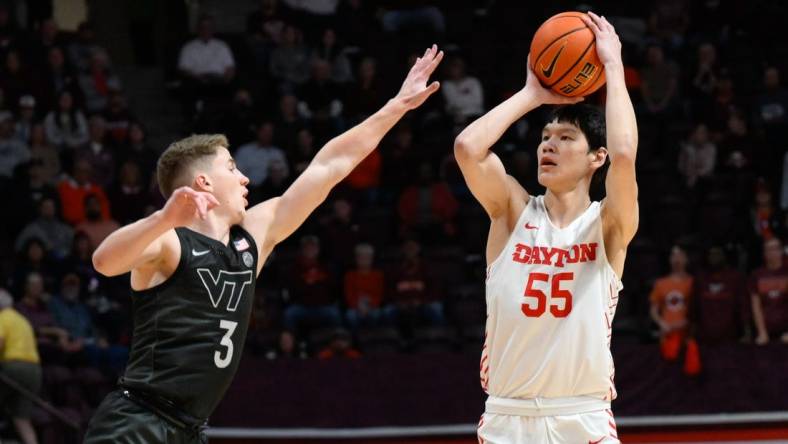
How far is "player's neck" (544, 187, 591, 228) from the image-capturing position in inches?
214

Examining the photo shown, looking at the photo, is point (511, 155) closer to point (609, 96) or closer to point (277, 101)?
point (277, 101)

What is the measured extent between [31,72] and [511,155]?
233 inches

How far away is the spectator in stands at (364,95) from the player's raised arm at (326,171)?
9733 millimetres

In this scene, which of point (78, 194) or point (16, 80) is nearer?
point (78, 194)

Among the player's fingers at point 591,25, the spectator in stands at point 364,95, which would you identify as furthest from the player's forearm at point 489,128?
the spectator in stands at point 364,95

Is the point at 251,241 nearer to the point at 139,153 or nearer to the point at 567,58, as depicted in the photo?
the point at 567,58

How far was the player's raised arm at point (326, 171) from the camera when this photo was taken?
5.35 meters

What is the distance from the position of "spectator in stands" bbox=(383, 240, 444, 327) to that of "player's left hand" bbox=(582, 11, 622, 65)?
7579 millimetres

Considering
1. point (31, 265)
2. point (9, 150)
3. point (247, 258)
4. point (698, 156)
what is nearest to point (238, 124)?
point (9, 150)

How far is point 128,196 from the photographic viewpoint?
47.3 feet

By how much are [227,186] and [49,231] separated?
30.6 feet

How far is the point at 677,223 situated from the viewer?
547 inches

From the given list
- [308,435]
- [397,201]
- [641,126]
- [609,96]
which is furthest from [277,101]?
[609,96]

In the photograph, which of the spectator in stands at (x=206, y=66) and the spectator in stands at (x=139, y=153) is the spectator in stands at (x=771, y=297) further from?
the spectator in stands at (x=206, y=66)
